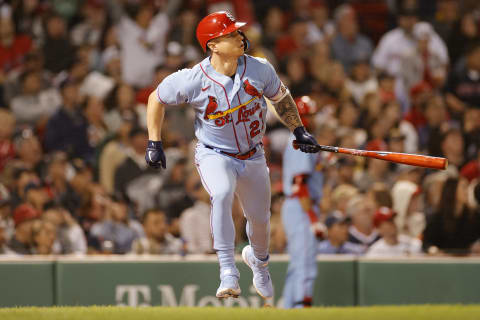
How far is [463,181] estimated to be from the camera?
30.7 feet

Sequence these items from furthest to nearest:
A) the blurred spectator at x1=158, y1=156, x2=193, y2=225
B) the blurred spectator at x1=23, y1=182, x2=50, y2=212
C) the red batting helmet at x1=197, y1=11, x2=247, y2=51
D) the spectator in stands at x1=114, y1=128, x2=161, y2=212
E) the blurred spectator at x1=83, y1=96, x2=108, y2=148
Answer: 1. the blurred spectator at x1=83, y1=96, x2=108, y2=148
2. the spectator in stands at x1=114, y1=128, x2=161, y2=212
3. the blurred spectator at x1=158, y1=156, x2=193, y2=225
4. the blurred spectator at x1=23, y1=182, x2=50, y2=212
5. the red batting helmet at x1=197, y1=11, x2=247, y2=51

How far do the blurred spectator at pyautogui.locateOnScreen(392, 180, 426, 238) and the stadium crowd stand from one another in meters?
0.01

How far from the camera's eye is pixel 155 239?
30.5ft

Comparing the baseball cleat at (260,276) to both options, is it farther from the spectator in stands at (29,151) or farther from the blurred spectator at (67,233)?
the spectator in stands at (29,151)

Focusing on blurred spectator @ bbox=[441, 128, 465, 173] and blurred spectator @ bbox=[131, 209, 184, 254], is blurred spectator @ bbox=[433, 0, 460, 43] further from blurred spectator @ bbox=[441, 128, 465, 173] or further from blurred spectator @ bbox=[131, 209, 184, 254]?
blurred spectator @ bbox=[131, 209, 184, 254]

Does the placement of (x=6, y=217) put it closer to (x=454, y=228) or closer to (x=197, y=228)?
(x=197, y=228)

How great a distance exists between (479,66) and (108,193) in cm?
515

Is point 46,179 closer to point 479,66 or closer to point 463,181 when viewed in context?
point 463,181

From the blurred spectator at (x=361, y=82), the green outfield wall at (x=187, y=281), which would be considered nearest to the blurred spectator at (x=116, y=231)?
the green outfield wall at (x=187, y=281)

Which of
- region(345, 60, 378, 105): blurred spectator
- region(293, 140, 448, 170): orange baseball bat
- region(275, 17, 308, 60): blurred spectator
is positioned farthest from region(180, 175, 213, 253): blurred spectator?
region(275, 17, 308, 60): blurred spectator

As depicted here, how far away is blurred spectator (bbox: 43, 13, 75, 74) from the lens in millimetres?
12430

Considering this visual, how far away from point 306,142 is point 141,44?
6.25 m

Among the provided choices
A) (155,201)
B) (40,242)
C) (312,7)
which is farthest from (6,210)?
(312,7)

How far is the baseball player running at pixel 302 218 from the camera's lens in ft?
28.0
